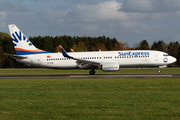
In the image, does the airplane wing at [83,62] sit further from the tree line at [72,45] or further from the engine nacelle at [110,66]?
the tree line at [72,45]

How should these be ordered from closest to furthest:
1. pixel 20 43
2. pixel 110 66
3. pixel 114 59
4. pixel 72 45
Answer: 1. pixel 110 66
2. pixel 114 59
3. pixel 20 43
4. pixel 72 45

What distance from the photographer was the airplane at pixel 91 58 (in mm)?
35156

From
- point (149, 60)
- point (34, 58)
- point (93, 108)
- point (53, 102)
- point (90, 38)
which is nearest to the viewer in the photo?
point (93, 108)

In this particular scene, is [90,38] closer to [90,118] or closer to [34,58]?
[34,58]

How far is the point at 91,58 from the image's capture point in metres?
36.4

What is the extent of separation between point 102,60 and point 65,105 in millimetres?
24566

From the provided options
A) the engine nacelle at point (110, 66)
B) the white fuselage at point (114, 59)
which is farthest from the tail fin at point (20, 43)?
the engine nacelle at point (110, 66)

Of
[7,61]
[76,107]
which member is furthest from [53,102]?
[7,61]

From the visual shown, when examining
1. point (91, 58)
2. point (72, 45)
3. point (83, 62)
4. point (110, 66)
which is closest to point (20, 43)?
point (83, 62)

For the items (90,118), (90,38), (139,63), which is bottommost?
(90,118)

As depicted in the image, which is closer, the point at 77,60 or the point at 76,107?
the point at 76,107

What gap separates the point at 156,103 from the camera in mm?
11984

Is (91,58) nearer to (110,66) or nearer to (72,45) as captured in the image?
(110,66)

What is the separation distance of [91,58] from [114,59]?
3662 mm
